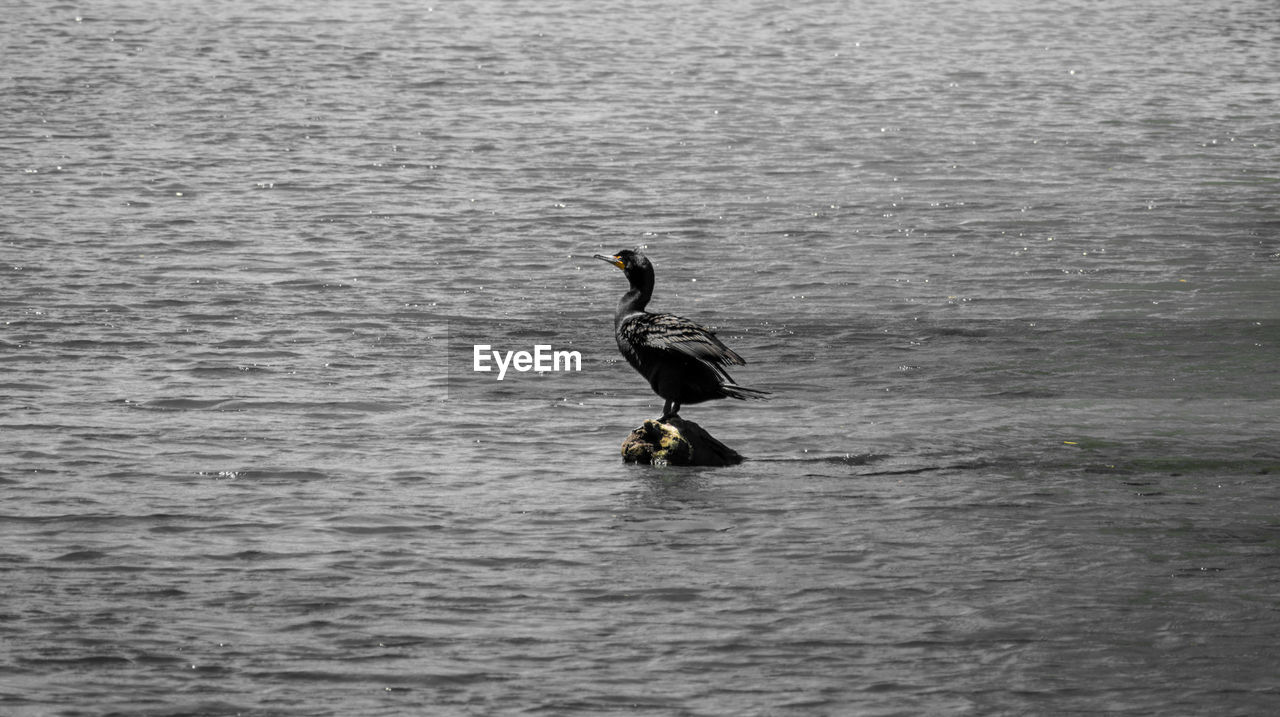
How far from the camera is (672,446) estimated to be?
13.4m

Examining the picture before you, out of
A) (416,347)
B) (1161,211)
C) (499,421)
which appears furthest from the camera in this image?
(1161,211)

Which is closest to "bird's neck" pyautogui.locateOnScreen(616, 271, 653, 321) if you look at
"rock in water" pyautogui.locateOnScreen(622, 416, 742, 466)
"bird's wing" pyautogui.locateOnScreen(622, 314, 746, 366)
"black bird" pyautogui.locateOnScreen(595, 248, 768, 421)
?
"black bird" pyautogui.locateOnScreen(595, 248, 768, 421)

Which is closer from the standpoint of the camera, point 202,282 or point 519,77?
point 202,282

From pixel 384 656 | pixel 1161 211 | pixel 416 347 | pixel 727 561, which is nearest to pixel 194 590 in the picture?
pixel 384 656

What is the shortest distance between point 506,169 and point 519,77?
9129 millimetres

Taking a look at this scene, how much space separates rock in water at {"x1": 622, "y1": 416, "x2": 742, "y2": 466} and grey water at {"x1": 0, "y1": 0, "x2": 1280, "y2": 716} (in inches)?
11.5

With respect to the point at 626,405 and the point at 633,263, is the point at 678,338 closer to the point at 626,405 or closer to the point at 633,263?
the point at 633,263

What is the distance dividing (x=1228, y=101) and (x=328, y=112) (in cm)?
1572

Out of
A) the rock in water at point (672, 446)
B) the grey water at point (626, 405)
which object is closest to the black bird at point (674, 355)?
the rock in water at point (672, 446)

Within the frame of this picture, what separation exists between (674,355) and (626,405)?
7.16 ft

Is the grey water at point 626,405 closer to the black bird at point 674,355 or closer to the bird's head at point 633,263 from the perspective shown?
the black bird at point 674,355

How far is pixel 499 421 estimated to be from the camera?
48.5 feet

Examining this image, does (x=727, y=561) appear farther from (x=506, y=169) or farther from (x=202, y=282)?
(x=506, y=169)

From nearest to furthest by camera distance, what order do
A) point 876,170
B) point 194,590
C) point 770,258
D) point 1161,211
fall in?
point 194,590 < point 770,258 < point 1161,211 < point 876,170
